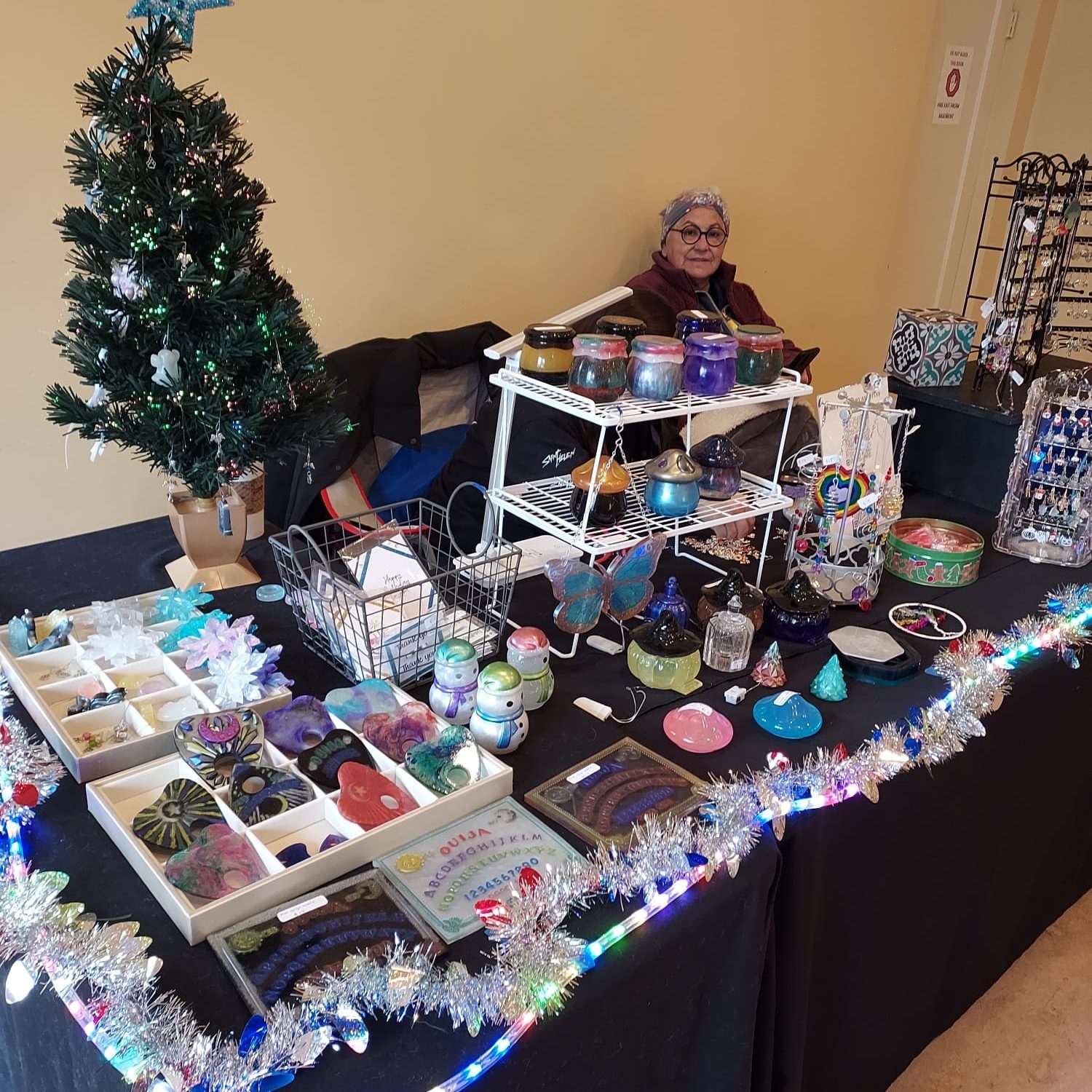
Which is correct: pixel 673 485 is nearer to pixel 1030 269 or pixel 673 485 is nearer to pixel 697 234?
pixel 1030 269

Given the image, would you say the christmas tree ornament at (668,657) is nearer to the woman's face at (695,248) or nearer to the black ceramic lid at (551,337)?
the black ceramic lid at (551,337)

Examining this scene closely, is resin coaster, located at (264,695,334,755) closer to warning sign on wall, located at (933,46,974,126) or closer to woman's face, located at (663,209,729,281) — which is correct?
woman's face, located at (663,209,729,281)

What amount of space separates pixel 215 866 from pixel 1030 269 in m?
1.78

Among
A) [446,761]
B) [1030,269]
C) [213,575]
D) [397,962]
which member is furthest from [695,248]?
[397,962]

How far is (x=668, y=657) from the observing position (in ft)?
3.90

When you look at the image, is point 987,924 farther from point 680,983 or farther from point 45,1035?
point 45,1035

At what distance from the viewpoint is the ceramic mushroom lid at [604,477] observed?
50.5 inches

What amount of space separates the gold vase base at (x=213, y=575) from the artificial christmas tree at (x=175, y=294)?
0.18m

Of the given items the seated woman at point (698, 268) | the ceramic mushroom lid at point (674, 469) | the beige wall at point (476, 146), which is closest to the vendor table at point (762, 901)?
the ceramic mushroom lid at point (674, 469)

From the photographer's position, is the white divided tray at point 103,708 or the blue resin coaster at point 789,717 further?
the blue resin coaster at point 789,717

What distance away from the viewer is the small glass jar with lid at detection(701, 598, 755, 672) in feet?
4.08

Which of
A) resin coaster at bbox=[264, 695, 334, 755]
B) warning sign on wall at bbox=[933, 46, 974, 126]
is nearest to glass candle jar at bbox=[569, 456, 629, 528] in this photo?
resin coaster at bbox=[264, 695, 334, 755]

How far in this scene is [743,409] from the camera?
2.20 meters

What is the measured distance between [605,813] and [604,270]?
2039 mm
